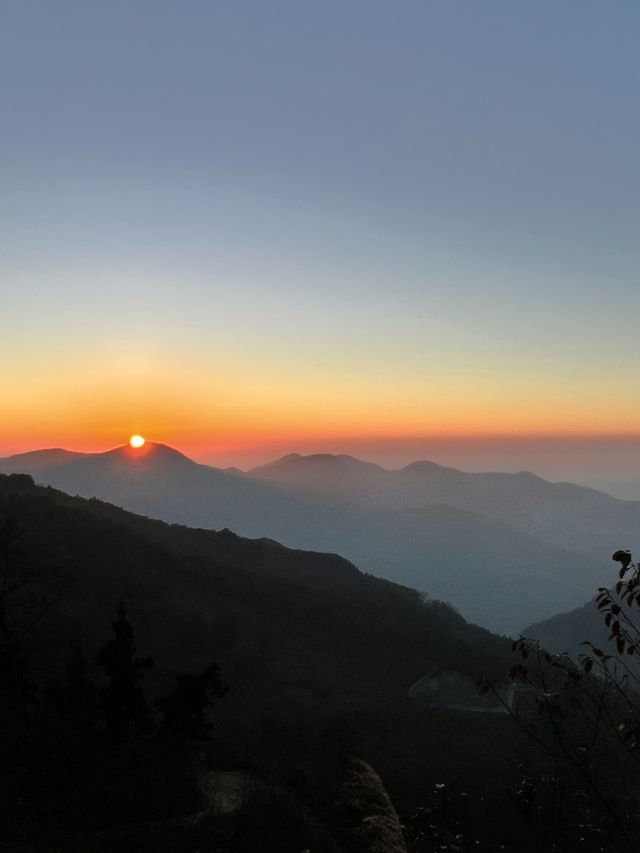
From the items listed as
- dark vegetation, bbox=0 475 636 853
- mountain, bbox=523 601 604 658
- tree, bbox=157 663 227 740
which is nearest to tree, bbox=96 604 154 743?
dark vegetation, bbox=0 475 636 853

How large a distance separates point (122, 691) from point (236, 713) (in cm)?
3579

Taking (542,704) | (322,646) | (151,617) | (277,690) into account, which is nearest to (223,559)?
(322,646)

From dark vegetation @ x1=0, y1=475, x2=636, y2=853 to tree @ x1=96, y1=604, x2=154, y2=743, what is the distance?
0.20 feet

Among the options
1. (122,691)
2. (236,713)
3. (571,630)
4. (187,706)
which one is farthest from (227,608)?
(571,630)

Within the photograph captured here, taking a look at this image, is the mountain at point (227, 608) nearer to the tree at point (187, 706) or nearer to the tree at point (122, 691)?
the tree at point (122, 691)

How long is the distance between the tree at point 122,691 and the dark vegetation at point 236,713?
0.20ft

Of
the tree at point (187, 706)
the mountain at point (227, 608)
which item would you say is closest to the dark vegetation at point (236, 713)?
the tree at point (187, 706)

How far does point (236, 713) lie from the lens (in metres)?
50.4

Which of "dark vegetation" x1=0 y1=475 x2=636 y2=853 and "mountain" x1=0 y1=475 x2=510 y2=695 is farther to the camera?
"mountain" x1=0 y1=475 x2=510 y2=695

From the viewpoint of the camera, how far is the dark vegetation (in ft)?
40.7

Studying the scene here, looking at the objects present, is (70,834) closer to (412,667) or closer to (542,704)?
(542,704)

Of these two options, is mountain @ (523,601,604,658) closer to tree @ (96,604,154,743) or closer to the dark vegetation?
the dark vegetation

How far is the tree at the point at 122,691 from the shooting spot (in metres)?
17.7

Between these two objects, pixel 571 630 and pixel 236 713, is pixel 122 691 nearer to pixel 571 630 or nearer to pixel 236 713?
pixel 236 713
